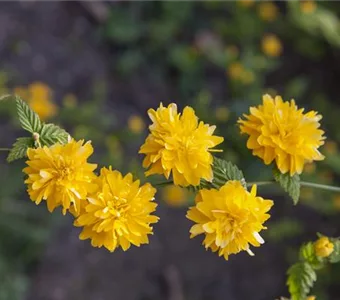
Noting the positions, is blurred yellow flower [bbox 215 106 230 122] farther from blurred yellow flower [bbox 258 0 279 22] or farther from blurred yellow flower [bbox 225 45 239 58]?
blurred yellow flower [bbox 258 0 279 22]

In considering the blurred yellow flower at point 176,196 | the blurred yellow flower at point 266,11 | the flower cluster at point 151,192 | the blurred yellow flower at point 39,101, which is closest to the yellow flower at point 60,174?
the flower cluster at point 151,192

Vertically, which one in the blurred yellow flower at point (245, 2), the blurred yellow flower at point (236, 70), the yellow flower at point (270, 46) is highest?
the blurred yellow flower at point (245, 2)

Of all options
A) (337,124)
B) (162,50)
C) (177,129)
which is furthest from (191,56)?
(177,129)

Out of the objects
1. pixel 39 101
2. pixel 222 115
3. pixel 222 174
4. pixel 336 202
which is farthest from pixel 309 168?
pixel 222 174

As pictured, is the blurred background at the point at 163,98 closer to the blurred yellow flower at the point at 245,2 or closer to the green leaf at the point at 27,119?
the blurred yellow flower at the point at 245,2

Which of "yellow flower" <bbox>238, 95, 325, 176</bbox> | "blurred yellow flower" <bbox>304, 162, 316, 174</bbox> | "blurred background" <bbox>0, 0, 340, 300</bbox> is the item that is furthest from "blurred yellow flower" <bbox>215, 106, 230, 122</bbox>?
"yellow flower" <bbox>238, 95, 325, 176</bbox>

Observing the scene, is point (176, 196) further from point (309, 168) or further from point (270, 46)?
point (270, 46)

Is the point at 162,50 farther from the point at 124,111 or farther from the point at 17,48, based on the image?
the point at 17,48
